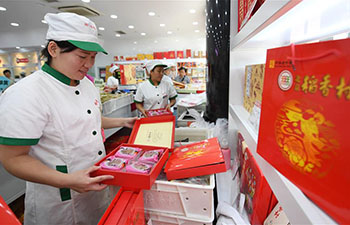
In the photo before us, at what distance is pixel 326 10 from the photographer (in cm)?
61

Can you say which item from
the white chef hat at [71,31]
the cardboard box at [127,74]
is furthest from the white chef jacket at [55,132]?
the cardboard box at [127,74]

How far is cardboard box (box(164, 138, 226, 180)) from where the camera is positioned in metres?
0.88

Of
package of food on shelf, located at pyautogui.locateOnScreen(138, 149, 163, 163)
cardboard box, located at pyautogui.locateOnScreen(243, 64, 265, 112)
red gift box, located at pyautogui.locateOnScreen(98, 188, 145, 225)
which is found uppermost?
cardboard box, located at pyautogui.locateOnScreen(243, 64, 265, 112)

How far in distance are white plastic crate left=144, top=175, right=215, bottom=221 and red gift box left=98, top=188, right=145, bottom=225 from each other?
102 mm

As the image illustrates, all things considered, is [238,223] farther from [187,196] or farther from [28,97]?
[28,97]

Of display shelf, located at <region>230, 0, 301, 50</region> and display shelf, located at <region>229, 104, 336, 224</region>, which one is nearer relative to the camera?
display shelf, located at <region>229, 104, 336, 224</region>

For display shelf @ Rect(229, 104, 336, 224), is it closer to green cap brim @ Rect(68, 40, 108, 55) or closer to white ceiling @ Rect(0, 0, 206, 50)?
green cap brim @ Rect(68, 40, 108, 55)

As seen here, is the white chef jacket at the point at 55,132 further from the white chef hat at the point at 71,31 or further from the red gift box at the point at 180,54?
the red gift box at the point at 180,54

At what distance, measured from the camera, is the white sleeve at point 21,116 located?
861 mm

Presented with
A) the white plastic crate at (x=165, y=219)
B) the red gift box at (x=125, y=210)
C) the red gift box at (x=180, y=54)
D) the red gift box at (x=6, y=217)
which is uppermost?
the red gift box at (x=180, y=54)

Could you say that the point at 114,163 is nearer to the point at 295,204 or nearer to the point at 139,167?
the point at 139,167

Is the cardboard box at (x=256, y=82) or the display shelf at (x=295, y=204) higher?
the cardboard box at (x=256, y=82)

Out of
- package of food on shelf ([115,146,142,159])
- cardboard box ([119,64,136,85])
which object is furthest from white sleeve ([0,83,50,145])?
cardboard box ([119,64,136,85])

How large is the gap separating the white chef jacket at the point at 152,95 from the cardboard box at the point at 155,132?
1.80m
